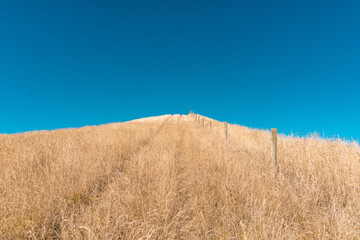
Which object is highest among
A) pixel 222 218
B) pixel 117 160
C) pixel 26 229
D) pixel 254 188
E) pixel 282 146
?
pixel 282 146

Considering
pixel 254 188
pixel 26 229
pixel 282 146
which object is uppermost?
pixel 282 146

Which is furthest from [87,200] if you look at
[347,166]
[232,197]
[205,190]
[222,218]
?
[347,166]

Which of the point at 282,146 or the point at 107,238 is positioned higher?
the point at 282,146

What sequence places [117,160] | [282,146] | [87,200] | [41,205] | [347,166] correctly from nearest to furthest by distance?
[41,205], [87,200], [347,166], [117,160], [282,146]

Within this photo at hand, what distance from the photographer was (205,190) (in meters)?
2.94

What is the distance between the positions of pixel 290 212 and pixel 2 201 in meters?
4.24

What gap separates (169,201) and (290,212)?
191 centimetres

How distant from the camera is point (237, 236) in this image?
77.2 inches

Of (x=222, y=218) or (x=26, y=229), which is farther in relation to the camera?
(x=222, y=218)

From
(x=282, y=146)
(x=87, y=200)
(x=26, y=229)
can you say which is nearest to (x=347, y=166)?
(x=282, y=146)

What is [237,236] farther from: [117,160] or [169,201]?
[117,160]

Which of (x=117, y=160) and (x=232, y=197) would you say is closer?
(x=232, y=197)

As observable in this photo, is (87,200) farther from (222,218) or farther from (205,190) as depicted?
(222,218)

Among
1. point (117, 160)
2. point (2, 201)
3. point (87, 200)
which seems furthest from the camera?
point (117, 160)
